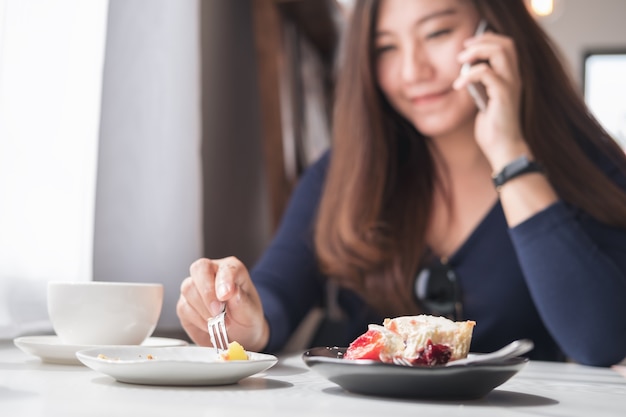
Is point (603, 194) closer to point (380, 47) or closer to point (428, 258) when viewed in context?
point (428, 258)

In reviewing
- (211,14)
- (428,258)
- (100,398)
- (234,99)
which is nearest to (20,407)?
(100,398)

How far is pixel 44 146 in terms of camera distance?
1.01m

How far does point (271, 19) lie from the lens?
2.02 metres

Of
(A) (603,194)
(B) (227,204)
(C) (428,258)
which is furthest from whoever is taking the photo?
(B) (227,204)

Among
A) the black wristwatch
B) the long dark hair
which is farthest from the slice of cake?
the long dark hair

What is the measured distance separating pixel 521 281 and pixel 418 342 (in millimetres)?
899

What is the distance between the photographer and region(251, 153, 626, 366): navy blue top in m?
1.16

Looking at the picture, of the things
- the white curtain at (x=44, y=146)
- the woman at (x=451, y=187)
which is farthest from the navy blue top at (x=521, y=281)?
the white curtain at (x=44, y=146)

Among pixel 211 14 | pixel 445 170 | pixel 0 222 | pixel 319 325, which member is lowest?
pixel 319 325

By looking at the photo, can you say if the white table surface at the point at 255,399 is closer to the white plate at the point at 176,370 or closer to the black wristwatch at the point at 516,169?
the white plate at the point at 176,370

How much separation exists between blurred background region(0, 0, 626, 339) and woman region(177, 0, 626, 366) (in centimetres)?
24

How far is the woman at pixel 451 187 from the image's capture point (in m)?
1.27

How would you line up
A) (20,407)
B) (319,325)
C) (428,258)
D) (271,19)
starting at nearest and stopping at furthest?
(20,407) < (428,258) < (271,19) < (319,325)

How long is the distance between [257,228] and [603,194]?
1.15m
